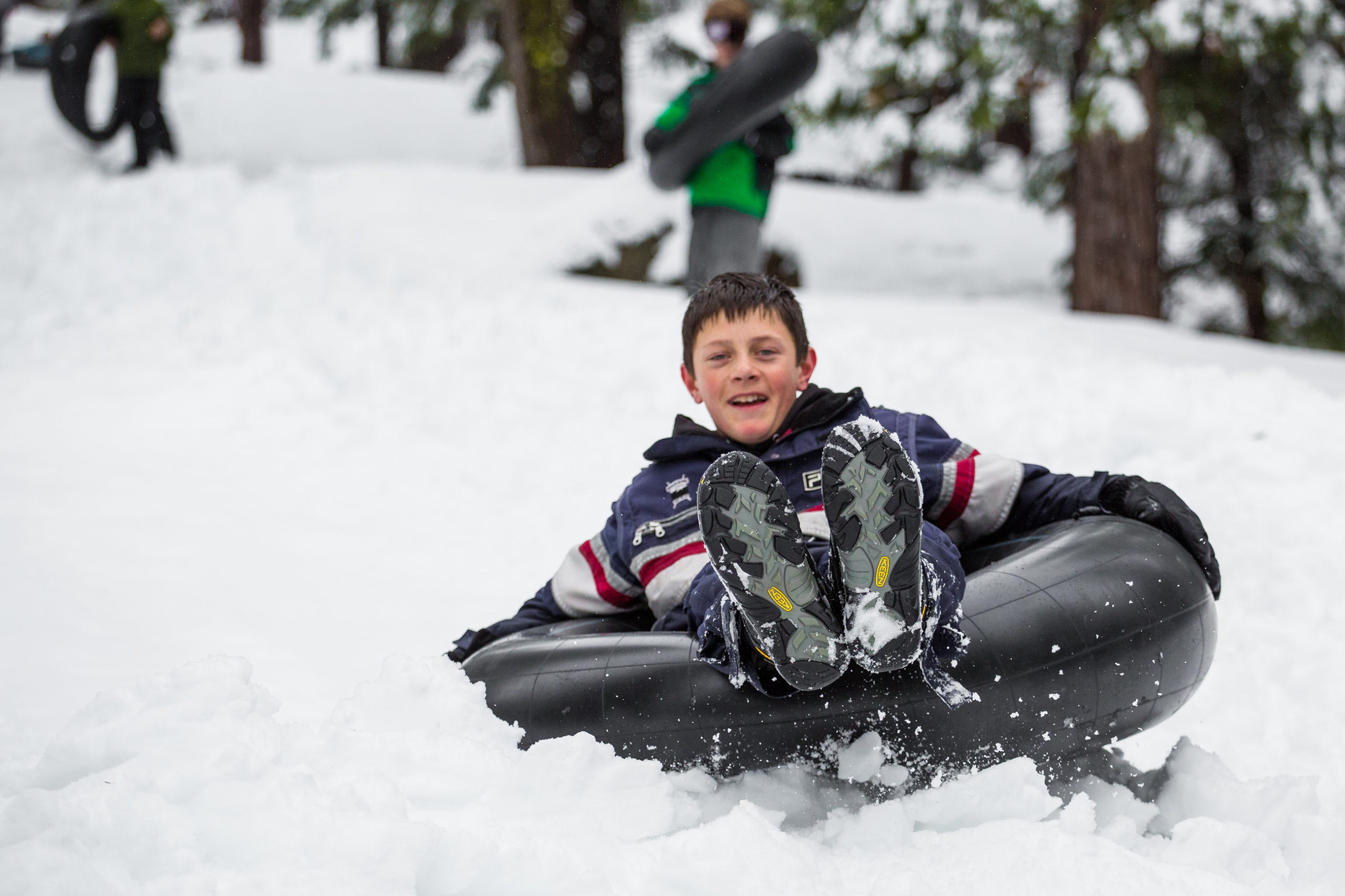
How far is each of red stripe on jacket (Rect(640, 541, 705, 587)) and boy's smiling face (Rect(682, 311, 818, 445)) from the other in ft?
0.85

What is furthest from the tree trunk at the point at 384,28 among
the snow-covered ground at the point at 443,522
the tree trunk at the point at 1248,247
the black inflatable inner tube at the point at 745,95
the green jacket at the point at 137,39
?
the black inflatable inner tube at the point at 745,95

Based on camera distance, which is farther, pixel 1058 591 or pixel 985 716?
pixel 1058 591

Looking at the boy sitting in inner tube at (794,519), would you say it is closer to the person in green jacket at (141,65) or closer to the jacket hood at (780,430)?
the jacket hood at (780,430)

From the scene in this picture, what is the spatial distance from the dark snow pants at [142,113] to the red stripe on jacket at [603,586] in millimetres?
8708

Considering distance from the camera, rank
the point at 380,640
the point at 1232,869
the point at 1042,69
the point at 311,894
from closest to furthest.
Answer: the point at 311,894 < the point at 1232,869 < the point at 380,640 < the point at 1042,69

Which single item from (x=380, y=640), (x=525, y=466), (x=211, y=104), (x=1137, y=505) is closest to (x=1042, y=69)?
(x=525, y=466)

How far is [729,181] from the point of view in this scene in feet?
16.4

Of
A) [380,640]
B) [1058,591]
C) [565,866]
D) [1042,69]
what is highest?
[1042,69]

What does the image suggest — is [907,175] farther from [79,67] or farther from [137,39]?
[79,67]

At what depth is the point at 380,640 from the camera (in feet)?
10.1

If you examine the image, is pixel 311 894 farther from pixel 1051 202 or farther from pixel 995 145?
Answer: pixel 995 145

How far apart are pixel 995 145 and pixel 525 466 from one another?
1094cm

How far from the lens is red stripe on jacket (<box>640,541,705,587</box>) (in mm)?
2469

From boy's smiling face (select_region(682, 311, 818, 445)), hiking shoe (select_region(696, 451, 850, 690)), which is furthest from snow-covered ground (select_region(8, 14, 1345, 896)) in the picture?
boy's smiling face (select_region(682, 311, 818, 445))
